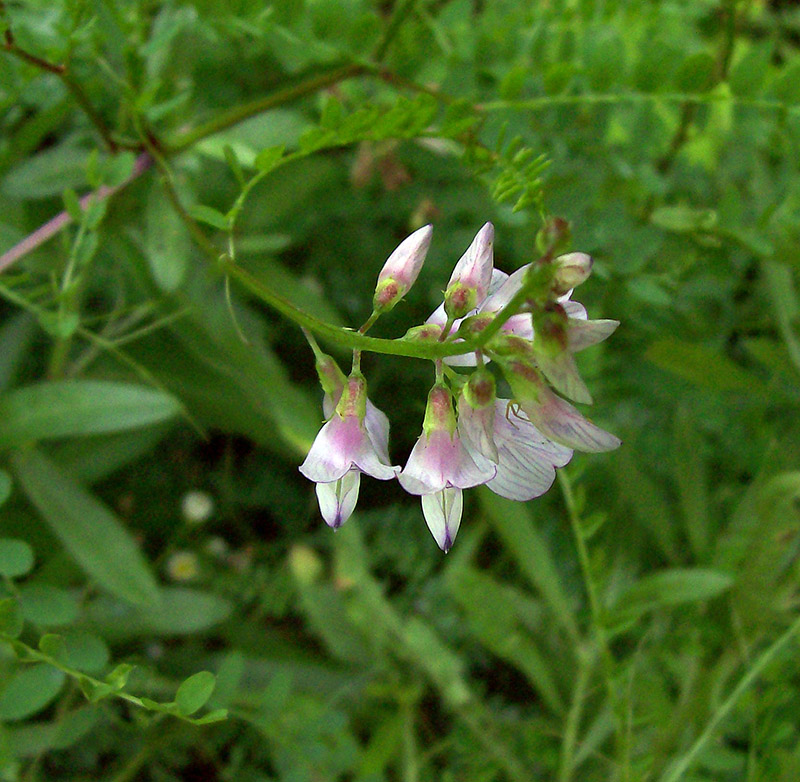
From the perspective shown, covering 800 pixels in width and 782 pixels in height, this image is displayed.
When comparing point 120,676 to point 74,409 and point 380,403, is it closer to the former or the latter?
point 74,409

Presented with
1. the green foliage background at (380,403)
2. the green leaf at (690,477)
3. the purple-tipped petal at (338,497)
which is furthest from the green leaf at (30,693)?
the green leaf at (690,477)

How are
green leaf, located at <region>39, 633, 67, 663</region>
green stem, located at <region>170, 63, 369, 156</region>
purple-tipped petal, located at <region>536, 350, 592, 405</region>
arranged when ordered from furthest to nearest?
green stem, located at <region>170, 63, 369, 156</region> < green leaf, located at <region>39, 633, 67, 663</region> < purple-tipped petal, located at <region>536, 350, 592, 405</region>

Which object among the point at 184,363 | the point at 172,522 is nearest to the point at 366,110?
the point at 184,363

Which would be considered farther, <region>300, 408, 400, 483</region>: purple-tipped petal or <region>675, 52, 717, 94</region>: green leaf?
<region>675, 52, 717, 94</region>: green leaf

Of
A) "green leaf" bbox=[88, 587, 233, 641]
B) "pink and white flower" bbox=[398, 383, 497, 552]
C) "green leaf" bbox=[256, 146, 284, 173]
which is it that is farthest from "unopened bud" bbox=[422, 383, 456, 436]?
"green leaf" bbox=[88, 587, 233, 641]

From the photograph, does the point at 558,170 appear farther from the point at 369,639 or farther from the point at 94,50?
the point at 369,639

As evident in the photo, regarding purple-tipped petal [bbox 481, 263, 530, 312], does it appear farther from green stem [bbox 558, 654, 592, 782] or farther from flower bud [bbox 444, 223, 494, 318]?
green stem [bbox 558, 654, 592, 782]
